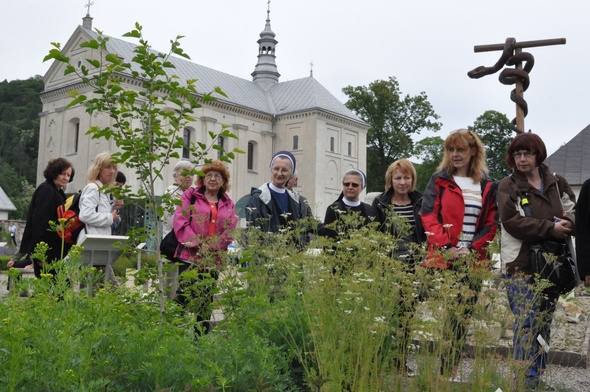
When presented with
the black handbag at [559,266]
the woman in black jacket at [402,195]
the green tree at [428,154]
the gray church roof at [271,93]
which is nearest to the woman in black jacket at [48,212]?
the woman in black jacket at [402,195]

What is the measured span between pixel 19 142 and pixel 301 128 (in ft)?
109

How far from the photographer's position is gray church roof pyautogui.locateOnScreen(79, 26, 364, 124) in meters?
44.2

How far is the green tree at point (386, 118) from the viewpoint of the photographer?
150 ft

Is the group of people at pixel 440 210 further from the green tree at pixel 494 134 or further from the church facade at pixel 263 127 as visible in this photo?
the green tree at pixel 494 134

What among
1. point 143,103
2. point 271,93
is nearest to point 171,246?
point 143,103

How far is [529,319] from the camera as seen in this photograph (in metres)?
3.31

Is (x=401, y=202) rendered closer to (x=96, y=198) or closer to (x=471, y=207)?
(x=471, y=207)

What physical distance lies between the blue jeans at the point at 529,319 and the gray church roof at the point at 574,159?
922 inches

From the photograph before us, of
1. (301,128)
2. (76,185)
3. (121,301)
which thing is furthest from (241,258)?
(301,128)

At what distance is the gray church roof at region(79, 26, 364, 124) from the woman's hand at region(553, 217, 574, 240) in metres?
39.5

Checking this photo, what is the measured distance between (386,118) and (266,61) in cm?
1219

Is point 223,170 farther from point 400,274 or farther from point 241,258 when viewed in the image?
point 400,274

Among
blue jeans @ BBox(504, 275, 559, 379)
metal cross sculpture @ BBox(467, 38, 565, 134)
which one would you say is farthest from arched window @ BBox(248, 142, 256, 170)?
blue jeans @ BBox(504, 275, 559, 379)

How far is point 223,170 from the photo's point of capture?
16.1ft
